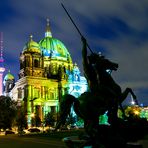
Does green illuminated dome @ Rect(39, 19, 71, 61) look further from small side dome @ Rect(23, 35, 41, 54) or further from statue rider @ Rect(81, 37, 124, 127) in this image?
statue rider @ Rect(81, 37, 124, 127)

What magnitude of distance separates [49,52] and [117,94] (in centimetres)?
12252

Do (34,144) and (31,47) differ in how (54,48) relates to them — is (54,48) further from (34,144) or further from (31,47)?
(34,144)

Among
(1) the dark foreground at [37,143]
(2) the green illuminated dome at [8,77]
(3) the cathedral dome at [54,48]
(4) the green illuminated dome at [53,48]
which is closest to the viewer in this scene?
(1) the dark foreground at [37,143]

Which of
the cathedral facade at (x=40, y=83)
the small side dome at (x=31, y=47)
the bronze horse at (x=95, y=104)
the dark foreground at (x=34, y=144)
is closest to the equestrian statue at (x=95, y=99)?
the bronze horse at (x=95, y=104)

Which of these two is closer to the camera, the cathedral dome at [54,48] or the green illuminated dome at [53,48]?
the green illuminated dome at [53,48]

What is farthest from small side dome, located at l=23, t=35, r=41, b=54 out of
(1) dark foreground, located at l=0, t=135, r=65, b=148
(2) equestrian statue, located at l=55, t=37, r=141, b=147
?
(2) equestrian statue, located at l=55, t=37, r=141, b=147

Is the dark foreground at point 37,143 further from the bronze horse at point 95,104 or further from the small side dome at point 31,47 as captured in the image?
the small side dome at point 31,47

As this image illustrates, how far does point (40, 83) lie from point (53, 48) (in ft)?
94.9

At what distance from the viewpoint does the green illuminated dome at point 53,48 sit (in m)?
135

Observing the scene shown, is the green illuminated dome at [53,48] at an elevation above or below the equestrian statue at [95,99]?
above

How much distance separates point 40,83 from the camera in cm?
11162

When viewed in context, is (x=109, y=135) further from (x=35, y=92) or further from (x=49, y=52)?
(x=49, y=52)

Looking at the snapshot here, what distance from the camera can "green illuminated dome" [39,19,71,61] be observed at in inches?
5315

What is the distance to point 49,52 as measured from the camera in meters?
135
